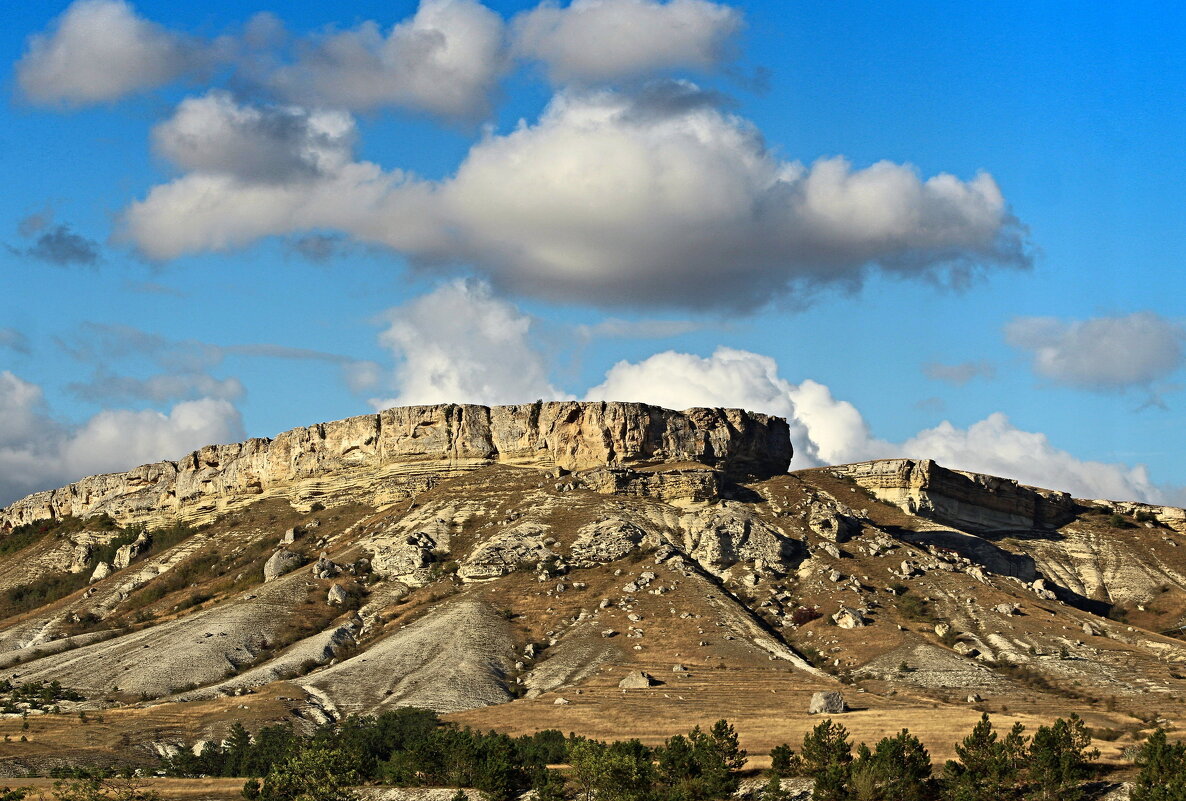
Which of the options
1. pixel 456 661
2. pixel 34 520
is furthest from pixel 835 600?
pixel 34 520

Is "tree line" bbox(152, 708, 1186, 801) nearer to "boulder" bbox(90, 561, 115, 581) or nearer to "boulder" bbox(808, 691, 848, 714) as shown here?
"boulder" bbox(808, 691, 848, 714)

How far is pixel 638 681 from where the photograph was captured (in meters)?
86.2

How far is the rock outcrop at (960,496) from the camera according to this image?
435 ft

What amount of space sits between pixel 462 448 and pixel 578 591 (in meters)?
31.7

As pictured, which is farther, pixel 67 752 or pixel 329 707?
pixel 329 707

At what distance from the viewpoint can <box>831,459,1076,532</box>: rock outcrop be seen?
13250 centimetres

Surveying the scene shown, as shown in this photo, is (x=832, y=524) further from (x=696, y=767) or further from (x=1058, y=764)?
(x=1058, y=764)

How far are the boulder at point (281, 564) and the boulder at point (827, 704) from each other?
176 ft

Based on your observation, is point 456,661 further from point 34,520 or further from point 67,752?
point 34,520

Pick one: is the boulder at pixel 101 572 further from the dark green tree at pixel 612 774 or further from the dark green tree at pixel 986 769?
the dark green tree at pixel 986 769

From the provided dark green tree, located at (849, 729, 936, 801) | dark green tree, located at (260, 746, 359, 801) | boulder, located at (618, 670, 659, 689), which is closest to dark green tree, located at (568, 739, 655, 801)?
dark green tree, located at (849, 729, 936, 801)

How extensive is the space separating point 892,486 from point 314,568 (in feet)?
169

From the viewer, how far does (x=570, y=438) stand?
5089 inches

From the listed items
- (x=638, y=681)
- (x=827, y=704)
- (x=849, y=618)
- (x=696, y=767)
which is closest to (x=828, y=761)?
(x=696, y=767)
